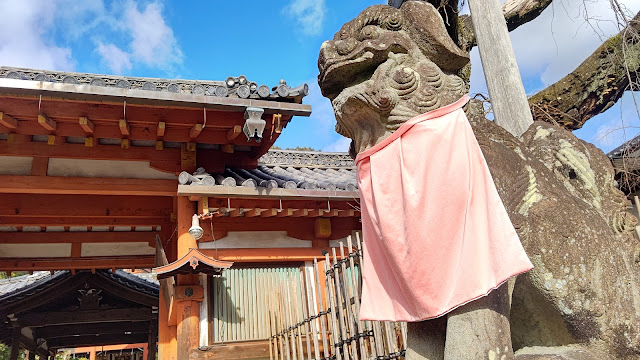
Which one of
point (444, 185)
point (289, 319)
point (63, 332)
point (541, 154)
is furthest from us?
point (63, 332)

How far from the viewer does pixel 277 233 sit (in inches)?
280

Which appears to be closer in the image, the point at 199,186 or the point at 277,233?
the point at 199,186

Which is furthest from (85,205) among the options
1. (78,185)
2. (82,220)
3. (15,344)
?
(15,344)

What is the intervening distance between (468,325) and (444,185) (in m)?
0.51

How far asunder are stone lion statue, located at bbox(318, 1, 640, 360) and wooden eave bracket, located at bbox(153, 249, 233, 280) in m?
3.81

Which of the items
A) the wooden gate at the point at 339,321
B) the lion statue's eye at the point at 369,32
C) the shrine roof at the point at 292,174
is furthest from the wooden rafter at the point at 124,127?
the lion statue's eye at the point at 369,32

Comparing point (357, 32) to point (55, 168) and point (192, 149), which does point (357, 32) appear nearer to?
point (192, 149)

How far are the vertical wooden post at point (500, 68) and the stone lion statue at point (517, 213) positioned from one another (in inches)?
96.4

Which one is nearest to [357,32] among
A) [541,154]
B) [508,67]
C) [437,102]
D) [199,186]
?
[437,102]

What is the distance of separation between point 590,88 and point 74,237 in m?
8.87

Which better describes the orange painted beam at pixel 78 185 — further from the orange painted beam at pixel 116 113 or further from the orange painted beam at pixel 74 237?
the orange painted beam at pixel 74 237

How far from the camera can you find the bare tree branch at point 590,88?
5.55 meters

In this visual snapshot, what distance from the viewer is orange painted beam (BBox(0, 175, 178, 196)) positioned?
6422 mm

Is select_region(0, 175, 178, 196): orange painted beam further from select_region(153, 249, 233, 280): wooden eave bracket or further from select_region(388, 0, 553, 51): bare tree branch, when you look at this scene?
select_region(388, 0, 553, 51): bare tree branch
